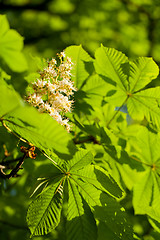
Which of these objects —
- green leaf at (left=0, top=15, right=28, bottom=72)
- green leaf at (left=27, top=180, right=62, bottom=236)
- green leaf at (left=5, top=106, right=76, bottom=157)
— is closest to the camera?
green leaf at (left=5, top=106, right=76, bottom=157)

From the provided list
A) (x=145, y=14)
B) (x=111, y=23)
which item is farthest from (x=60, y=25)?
(x=145, y=14)

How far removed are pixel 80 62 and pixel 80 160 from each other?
506mm

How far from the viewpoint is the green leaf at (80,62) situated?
1156 millimetres

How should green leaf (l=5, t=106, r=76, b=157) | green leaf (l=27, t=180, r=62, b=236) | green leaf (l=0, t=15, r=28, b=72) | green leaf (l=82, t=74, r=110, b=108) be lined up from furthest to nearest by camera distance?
green leaf (l=82, t=74, r=110, b=108)
green leaf (l=27, t=180, r=62, b=236)
green leaf (l=0, t=15, r=28, b=72)
green leaf (l=5, t=106, r=76, b=157)

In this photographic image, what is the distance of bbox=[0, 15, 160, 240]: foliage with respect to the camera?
66cm

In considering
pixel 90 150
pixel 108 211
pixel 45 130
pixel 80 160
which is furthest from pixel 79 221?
pixel 45 130

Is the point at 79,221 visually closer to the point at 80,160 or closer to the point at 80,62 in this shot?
the point at 80,160

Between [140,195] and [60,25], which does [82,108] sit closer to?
[140,195]

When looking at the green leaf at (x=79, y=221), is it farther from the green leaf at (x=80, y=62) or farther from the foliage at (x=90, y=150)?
the green leaf at (x=80, y=62)

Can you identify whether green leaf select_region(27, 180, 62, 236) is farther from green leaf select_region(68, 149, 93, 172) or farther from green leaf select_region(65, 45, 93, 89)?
green leaf select_region(65, 45, 93, 89)

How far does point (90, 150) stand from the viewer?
1.09 meters

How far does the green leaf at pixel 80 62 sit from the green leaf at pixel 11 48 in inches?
19.8

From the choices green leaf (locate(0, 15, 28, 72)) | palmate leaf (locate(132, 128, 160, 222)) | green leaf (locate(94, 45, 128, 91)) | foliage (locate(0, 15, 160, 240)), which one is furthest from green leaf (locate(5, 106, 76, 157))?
palmate leaf (locate(132, 128, 160, 222))

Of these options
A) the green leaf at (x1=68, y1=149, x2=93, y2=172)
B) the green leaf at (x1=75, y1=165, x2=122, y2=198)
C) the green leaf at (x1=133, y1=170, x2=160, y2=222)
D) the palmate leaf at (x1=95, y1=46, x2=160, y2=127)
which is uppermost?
the palmate leaf at (x1=95, y1=46, x2=160, y2=127)
